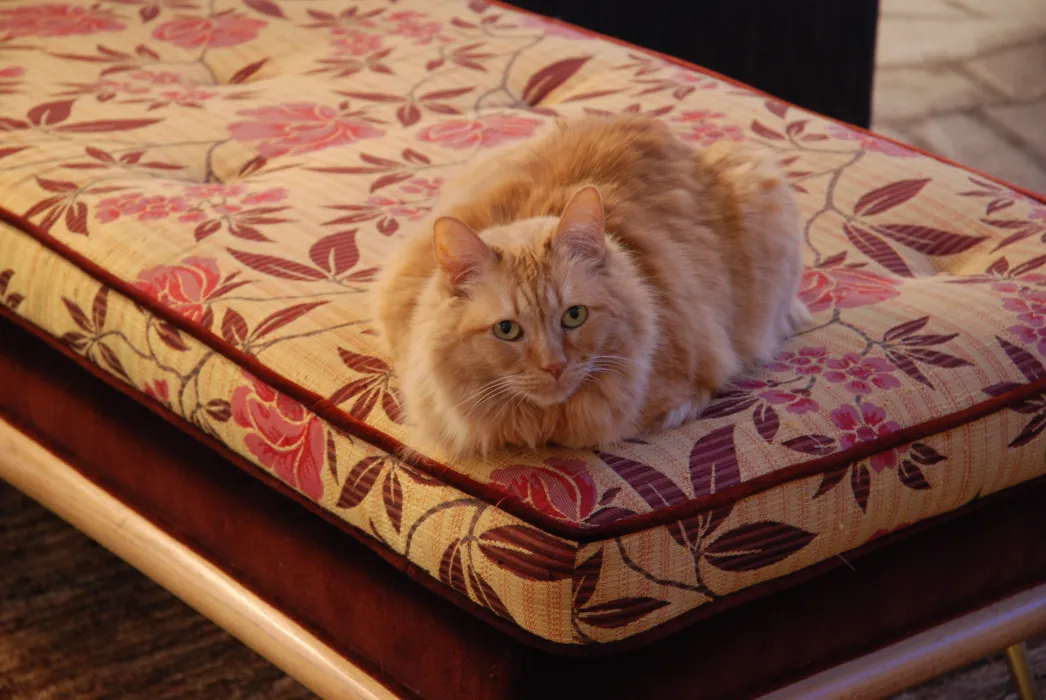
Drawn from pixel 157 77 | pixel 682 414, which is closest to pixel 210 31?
pixel 157 77

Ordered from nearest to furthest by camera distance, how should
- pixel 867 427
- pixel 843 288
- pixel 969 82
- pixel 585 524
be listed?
1. pixel 585 524
2. pixel 867 427
3. pixel 843 288
4. pixel 969 82

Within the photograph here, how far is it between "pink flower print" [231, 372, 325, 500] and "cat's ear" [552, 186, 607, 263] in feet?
1.00

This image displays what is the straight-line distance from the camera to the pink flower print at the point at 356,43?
2.00 m

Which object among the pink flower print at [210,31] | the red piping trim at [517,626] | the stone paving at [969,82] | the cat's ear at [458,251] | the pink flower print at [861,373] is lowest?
the stone paving at [969,82]

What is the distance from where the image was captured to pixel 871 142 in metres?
1.66

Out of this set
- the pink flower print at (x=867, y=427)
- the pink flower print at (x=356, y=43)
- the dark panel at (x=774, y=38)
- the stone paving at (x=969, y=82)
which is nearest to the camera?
the pink flower print at (x=867, y=427)

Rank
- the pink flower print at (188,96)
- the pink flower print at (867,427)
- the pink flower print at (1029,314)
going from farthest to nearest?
the pink flower print at (188,96) → the pink flower print at (1029,314) → the pink flower print at (867,427)

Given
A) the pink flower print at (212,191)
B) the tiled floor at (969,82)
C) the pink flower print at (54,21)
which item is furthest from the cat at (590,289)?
the tiled floor at (969,82)

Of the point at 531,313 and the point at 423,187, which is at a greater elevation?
the point at 531,313

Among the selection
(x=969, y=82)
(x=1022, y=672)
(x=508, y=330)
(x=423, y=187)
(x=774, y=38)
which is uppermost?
(x=508, y=330)

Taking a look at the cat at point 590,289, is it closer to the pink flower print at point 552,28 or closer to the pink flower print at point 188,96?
the pink flower print at point 188,96

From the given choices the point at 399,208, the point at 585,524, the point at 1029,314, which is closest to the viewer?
the point at 585,524

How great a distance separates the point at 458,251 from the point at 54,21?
139 centimetres

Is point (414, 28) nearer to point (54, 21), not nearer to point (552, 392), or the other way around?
point (54, 21)
